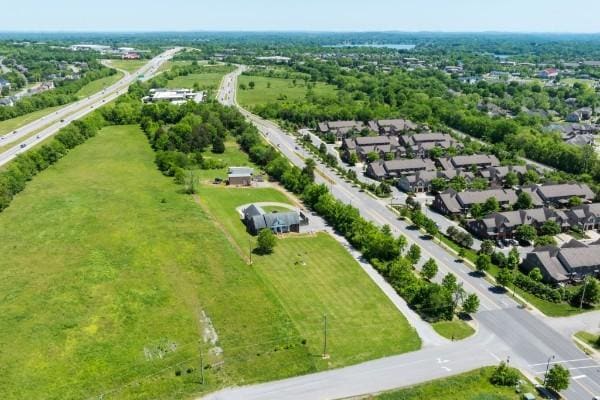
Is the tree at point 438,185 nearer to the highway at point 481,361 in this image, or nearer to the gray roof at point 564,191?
the gray roof at point 564,191

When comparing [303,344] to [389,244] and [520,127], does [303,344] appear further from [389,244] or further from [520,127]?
[520,127]

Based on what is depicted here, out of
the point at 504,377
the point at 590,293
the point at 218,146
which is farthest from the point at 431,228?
the point at 218,146

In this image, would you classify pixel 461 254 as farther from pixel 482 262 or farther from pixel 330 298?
pixel 330 298

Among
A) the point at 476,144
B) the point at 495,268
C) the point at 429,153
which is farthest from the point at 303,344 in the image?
the point at 476,144

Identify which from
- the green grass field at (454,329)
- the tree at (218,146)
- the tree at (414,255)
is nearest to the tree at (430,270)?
the tree at (414,255)

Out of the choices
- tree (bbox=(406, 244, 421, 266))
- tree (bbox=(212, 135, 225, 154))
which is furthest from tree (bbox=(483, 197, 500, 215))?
tree (bbox=(212, 135, 225, 154))

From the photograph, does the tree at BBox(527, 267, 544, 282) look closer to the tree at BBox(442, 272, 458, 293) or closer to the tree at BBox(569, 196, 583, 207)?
the tree at BBox(442, 272, 458, 293)

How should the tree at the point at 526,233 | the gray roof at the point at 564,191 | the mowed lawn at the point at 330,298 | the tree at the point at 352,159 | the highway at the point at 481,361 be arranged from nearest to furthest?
the highway at the point at 481,361, the mowed lawn at the point at 330,298, the tree at the point at 526,233, the gray roof at the point at 564,191, the tree at the point at 352,159
